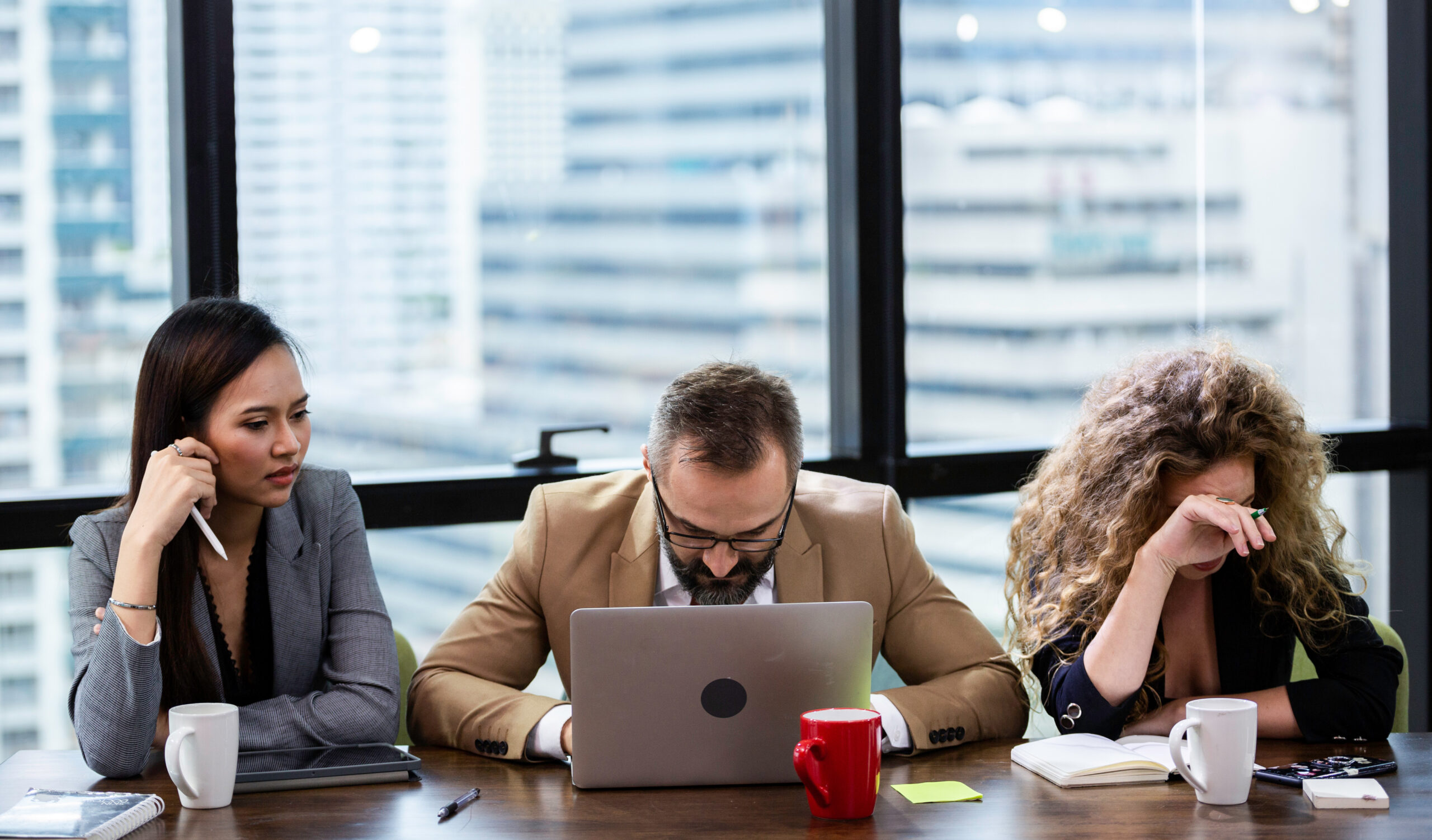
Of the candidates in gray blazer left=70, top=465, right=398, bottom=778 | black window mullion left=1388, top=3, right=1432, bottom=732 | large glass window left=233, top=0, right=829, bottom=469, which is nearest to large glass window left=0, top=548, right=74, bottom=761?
large glass window left=233, top=0, right=829, bottom=469

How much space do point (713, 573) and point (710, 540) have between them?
63 millimetres

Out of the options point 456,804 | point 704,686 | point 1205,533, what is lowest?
point 456,804

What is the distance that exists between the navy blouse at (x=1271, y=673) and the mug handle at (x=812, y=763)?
57 cm

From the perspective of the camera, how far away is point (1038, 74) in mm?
3297

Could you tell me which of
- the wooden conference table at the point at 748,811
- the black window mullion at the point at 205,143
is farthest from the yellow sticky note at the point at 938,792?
the black window mullion at the point at 205,143

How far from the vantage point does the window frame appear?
2.77 metres

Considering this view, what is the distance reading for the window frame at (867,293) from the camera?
277cm

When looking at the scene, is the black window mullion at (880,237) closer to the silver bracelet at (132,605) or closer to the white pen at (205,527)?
the white pen at (205,527)

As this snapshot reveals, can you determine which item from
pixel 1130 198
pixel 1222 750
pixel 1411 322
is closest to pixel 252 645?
pixel 1222 750

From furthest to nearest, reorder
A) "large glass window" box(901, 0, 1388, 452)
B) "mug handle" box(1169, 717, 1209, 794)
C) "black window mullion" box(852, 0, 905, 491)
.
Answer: "large glass window" box(901, 0, 1388, 452), "black window mullion" box(852, 0, 905, 491), "mug handle" box(1169, 717, 1209, 794)

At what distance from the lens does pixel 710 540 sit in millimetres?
1873

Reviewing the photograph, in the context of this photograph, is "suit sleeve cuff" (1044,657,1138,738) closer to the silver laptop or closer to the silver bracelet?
the silver laptop

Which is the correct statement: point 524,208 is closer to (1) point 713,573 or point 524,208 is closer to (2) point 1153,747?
(1) point 713,573

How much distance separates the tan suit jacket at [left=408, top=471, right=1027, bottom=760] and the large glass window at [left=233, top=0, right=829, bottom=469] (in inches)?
38.2
